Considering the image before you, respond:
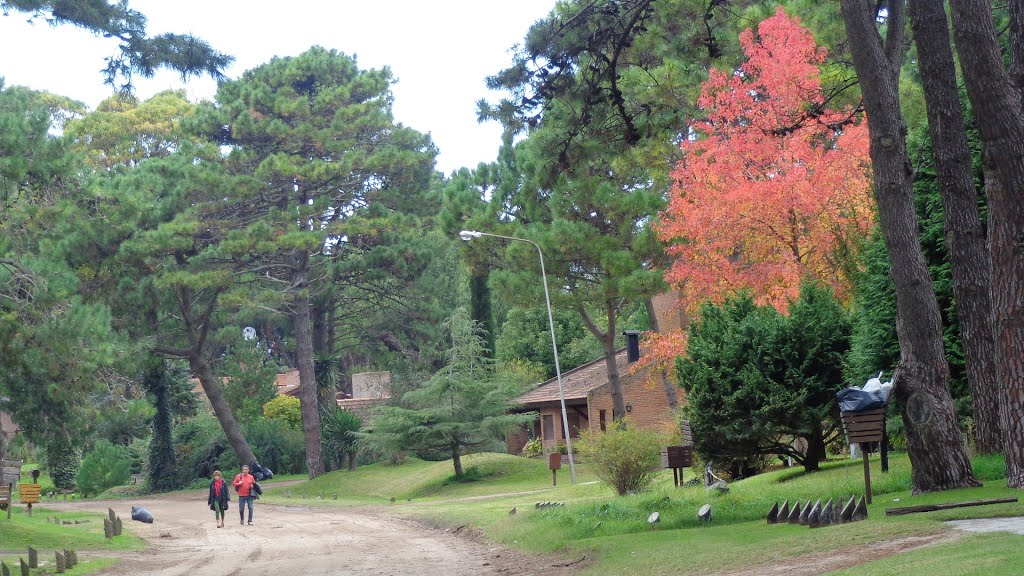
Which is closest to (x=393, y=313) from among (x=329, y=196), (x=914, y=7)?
(x=329, y=196)

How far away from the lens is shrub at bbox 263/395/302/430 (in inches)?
2411

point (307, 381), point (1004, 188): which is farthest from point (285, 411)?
point (1004, 188)

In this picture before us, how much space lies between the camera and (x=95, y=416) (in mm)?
25969

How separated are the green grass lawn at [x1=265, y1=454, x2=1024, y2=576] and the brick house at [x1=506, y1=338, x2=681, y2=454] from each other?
18109mm

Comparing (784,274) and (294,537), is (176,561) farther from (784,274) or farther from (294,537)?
(784,274)

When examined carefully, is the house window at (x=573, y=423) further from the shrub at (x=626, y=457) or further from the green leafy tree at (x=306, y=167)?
the shrub at (x=626, y=457)

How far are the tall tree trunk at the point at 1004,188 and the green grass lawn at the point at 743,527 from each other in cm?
117

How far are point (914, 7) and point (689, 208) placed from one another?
49.7ft

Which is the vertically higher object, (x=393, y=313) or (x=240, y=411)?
(x=393, y=313)

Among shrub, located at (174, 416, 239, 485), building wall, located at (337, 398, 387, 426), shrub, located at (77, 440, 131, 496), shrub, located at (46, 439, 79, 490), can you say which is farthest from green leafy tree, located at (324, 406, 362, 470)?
shrub, located at (46, 439, 79, 490)

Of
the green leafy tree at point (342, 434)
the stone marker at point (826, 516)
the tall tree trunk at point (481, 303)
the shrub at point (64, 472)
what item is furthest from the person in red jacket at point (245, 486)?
the shrub at point (64, 472)

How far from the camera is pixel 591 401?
50000 mm

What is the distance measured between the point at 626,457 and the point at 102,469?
34.4m

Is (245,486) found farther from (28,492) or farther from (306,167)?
(306,167)
